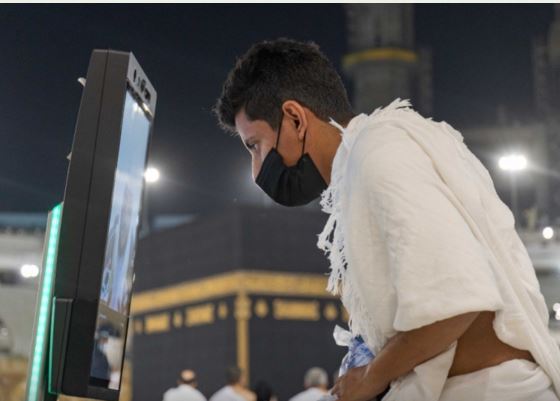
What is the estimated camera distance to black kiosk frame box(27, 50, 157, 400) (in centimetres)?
106

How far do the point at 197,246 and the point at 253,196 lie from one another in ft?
49.4

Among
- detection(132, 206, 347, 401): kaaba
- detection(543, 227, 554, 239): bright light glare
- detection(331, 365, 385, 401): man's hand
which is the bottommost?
detection(331, 365, 385, 401): man's hand

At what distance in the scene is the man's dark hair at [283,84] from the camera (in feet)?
4.41

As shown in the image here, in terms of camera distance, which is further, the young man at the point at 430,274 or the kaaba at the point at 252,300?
the kaaba at the point at 252,300

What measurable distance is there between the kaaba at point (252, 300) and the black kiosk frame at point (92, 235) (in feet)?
37.0

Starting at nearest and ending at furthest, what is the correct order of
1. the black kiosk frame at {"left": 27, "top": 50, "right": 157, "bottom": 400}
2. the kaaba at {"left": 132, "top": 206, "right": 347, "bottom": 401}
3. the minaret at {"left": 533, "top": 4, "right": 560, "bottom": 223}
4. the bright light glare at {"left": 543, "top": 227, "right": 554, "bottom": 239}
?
the black kiosk frame at {"left": 27, "top": 50, "right": 157, "bottom": 400}, the kaaba at {"left": 132, "top": 206, "right": 347, "bottom": 401}, the bright light glare at {"left": 543, "top": 227, "right": 554, "bottom": 239}, the minaret at {"left": 533, "top": 4, "right": 560, "bottom": 223}

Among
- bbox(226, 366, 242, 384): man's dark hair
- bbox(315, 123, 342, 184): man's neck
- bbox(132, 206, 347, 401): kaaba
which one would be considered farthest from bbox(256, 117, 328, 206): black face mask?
bbox(132, 206, 347, 401): kaaba

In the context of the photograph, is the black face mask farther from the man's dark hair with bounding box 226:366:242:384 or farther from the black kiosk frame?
the man's dark hair with bounding box 226:366:242:384

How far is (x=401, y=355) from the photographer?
1.11 meters

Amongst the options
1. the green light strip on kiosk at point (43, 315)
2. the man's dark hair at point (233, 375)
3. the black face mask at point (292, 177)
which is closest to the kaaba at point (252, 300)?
the man's dark hair at point (233, 375)

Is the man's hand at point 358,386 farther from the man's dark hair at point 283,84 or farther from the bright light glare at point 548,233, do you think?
the bright light glare at point 548,233

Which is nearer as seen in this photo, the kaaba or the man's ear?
the man's ear

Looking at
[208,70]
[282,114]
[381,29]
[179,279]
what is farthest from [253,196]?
[282,114]

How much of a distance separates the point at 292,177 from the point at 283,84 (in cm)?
14
